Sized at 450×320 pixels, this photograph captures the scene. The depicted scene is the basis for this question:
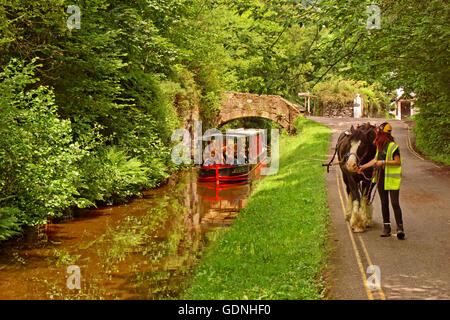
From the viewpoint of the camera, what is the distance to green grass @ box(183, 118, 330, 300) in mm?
7875

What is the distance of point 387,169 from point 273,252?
3007 mm

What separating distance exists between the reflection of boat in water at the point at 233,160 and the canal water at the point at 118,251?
492 cm

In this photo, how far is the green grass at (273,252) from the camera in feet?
25.8

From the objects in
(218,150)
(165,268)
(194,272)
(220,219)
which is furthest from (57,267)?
(218,150)

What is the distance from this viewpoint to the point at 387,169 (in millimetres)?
A: 9367

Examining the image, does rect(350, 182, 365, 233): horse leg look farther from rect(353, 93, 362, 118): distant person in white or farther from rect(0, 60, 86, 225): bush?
rect(353, 93, 362, 118): distant person in white

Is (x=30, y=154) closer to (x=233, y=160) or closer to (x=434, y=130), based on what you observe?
(x=233, y=160)

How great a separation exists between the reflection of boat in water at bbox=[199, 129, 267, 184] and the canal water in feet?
16.1

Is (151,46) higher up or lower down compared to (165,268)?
higher up

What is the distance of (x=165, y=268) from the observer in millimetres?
11031

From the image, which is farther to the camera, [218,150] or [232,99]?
[232,99]

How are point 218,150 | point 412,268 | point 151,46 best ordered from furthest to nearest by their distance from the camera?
point 218,150 < point 151,46 < point 412,268

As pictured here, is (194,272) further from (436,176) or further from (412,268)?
(436,176)

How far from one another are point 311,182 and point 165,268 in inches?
377
